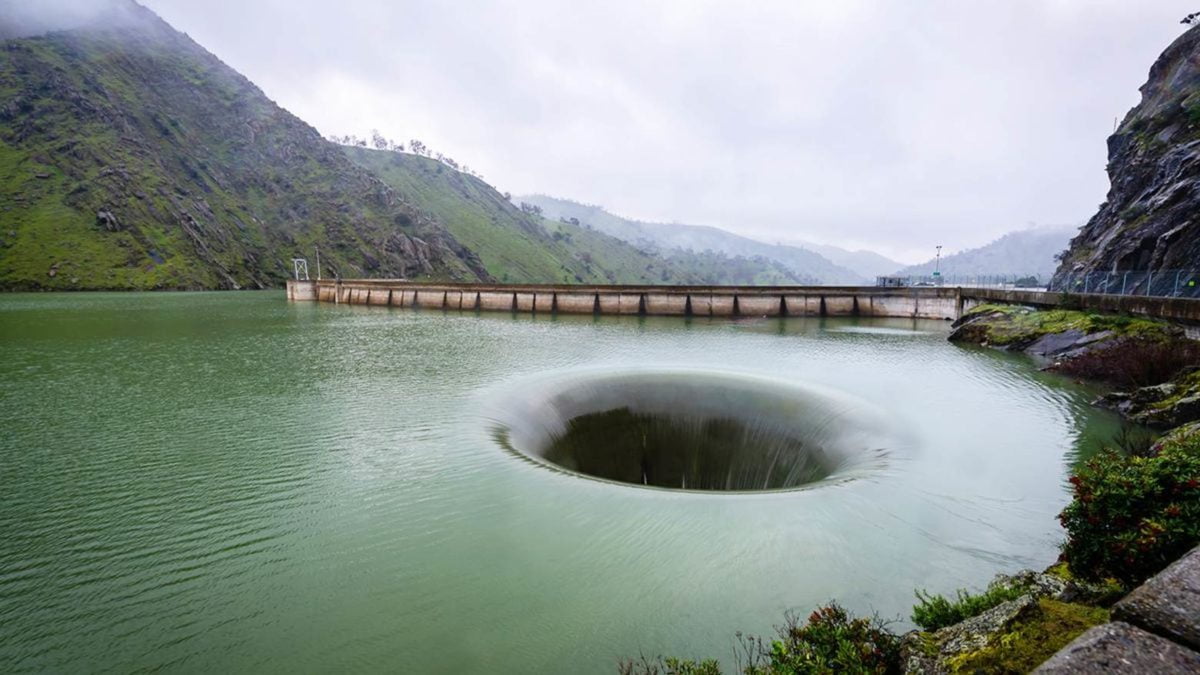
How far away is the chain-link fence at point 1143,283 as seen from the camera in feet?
77.5

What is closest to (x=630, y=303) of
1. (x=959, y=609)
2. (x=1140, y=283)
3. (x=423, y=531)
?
(x=1140, y=283)

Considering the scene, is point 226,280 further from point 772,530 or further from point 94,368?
point 772,530

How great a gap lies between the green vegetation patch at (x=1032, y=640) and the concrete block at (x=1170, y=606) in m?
0.53

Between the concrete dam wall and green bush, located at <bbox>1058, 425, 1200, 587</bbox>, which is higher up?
the concrete dam wall

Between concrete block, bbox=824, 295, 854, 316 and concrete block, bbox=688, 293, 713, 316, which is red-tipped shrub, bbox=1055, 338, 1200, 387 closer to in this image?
concrete block, bbox=824, 295, 854, 316

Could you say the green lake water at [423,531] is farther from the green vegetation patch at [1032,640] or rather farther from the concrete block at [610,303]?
the concrete block at [610,303]

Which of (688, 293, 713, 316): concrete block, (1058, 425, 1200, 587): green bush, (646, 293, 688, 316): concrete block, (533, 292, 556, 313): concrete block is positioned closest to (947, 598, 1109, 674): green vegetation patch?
(1058, 425, 1200, 587): green bush

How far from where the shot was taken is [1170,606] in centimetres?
362

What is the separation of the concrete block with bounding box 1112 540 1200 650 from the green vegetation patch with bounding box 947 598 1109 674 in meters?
0.53

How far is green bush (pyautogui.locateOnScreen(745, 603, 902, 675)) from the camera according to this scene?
15.9ft

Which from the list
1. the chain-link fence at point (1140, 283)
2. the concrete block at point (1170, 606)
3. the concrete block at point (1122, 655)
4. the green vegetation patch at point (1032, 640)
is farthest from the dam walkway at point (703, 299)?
the concrete block at point (1122, 655)

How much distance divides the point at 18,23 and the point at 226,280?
180279 millimetres

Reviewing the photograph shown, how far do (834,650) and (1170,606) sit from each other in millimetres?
2607

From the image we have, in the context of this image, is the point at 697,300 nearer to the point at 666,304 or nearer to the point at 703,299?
the point at 703,299
